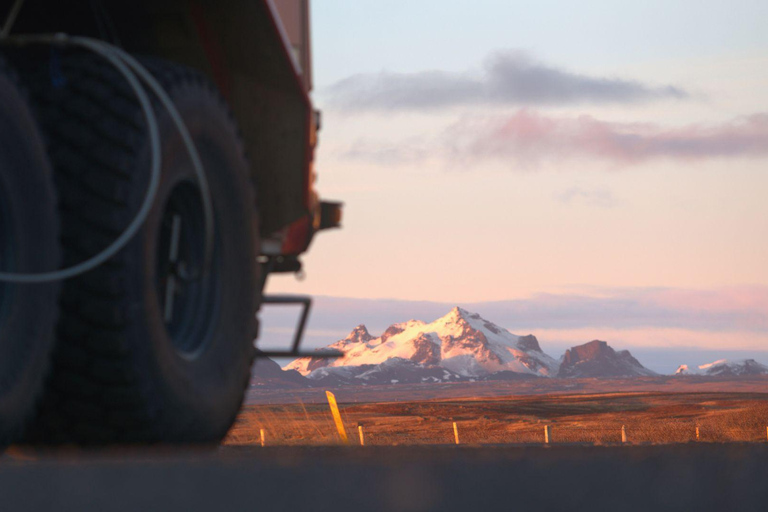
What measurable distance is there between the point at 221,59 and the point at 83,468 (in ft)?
7.82

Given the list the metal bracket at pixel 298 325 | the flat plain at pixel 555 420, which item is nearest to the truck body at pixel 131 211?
the metal bracket at pixel 298 325

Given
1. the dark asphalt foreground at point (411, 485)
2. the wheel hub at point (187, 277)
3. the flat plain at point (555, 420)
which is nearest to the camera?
the dark asphalt foreground at point (411, 485)

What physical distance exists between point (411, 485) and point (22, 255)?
157cm

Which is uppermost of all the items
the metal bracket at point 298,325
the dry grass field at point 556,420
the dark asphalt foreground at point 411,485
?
the metal bracket at point 298,325

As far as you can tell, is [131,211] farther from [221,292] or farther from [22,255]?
[221,292]

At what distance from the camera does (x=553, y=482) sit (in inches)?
61.8

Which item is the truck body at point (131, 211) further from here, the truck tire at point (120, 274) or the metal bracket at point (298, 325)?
the metal bracket at point (298, 325)

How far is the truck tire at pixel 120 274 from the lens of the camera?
2898 millimetres

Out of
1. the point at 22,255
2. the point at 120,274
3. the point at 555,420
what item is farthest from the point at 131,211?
the point at 555,420

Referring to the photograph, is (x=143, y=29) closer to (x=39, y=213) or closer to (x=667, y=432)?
(x=39, y=213)

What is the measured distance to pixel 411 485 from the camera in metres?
1.56

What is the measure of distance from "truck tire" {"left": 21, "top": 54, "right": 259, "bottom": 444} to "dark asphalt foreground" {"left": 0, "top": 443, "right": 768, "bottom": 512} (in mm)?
1016

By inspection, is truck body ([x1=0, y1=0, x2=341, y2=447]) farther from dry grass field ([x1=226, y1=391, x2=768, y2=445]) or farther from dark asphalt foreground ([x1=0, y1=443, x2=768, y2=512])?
dry grass field ([x1=226, y1=391, x2=768, y2=445])

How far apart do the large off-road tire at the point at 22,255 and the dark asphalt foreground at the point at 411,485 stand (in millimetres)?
773
